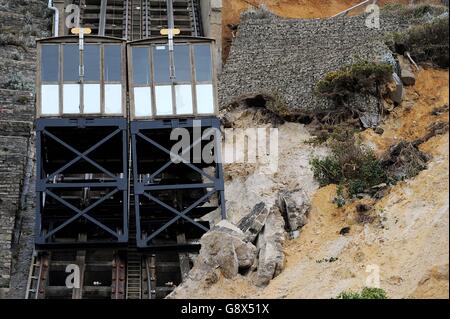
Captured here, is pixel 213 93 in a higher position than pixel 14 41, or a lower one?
lower

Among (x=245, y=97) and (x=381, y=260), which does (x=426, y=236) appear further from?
(x=245, y=97)

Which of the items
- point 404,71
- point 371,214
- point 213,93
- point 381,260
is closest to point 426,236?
point 381,260

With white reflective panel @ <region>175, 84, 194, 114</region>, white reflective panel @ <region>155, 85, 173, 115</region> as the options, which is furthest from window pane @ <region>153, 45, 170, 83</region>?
white reflective panel @ <region>175, 84, 194, 114</region>

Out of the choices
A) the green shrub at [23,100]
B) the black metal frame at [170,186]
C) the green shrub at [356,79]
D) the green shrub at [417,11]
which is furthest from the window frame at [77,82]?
the green shrub at [417,11]

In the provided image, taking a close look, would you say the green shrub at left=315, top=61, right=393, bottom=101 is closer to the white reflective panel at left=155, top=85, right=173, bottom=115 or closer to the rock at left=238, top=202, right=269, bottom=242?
the white reflective panel at left=155, top=85, right=173, bottom=115

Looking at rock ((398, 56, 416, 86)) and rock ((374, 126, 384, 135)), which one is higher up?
rock ((398, 56, 416, 86))

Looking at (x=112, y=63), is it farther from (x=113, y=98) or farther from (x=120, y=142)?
(x=120, y=142)
